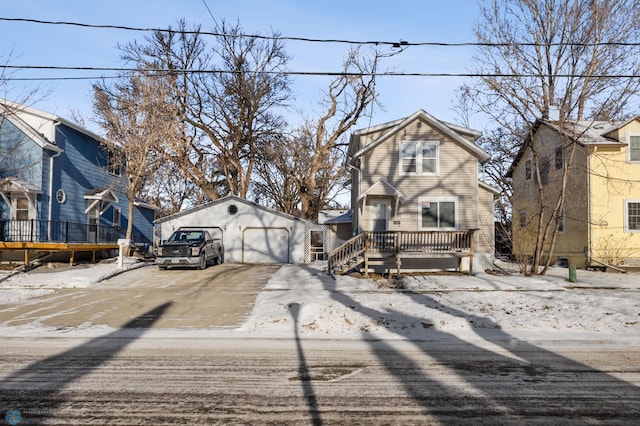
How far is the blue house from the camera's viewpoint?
20.3m

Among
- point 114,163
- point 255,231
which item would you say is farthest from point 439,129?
point 114,163

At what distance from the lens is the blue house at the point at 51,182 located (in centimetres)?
2031

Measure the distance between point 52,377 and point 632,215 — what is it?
2290cm

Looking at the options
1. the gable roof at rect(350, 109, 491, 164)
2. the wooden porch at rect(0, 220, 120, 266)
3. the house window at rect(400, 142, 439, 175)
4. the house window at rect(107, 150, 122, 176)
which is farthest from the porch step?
the house window at rect(107, 150, 122, 176)

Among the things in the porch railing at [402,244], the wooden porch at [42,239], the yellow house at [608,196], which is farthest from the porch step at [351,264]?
the wooden porch at [42,239]

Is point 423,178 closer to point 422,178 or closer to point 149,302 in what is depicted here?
point 422,178

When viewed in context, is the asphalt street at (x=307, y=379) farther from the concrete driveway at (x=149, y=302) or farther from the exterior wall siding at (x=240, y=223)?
the exterior wall siding at (x=240, y=223)

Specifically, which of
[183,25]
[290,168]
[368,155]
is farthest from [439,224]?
[183,25]

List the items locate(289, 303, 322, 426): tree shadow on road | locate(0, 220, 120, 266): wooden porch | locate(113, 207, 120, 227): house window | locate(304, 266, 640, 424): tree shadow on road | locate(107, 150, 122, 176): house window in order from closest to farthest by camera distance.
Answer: locate(289, 303, 322, 426): tree shadow on road → locate(304, 266, 640, 424): tree shadow on road → locate(0, 220, 120, 266): wooden porch → locate(107, 150, 122, 176): house window → locate(113, 207, 120, 227): house window

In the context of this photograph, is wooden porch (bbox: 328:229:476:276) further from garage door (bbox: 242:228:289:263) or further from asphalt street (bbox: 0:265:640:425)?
asphalt street (bbox: 0:265:640:425)

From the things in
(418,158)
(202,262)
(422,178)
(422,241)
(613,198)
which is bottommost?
(202,262)

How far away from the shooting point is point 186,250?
20.5 meters

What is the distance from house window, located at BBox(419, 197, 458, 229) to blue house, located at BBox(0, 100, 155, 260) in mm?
15707

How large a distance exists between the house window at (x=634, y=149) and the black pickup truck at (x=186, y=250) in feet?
64.9
